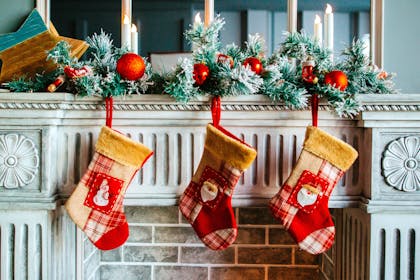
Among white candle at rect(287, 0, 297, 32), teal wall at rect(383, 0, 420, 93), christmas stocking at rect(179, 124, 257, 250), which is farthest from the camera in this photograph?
white candle at rect(287, 0, 297, 32)

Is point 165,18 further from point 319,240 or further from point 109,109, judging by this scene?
point 319,240

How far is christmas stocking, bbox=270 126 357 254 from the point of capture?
3.60ft

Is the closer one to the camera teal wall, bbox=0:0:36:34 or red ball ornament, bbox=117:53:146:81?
red ball ornament, bbox=117:53:146:81

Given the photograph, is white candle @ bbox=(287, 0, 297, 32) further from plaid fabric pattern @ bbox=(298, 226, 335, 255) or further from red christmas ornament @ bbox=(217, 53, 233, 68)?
plaid fabric pattern @ bbox=(298, 226, 335, 255)

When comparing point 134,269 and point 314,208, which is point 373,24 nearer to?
point 314,208

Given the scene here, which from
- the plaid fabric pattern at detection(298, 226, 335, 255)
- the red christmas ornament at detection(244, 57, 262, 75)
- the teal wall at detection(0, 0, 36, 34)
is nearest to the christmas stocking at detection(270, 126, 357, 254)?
the plaid fabric pattern at detection(298, 226, 335, 255)

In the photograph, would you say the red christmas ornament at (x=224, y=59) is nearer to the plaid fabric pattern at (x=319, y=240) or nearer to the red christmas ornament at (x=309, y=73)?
the red christmas ornament at (x=309, y=73)

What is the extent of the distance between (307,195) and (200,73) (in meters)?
0.49

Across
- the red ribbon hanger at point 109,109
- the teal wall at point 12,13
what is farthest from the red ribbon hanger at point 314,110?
the teal wall at point 12,13

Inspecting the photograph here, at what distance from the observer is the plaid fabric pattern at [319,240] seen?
3.68 feet

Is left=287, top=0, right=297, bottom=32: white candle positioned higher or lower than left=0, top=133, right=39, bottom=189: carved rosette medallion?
higher

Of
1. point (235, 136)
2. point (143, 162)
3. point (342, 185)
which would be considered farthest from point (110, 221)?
point (342, 185)

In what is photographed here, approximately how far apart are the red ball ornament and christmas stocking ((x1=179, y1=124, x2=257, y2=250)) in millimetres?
268

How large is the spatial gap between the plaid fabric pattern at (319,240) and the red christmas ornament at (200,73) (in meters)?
0.59
